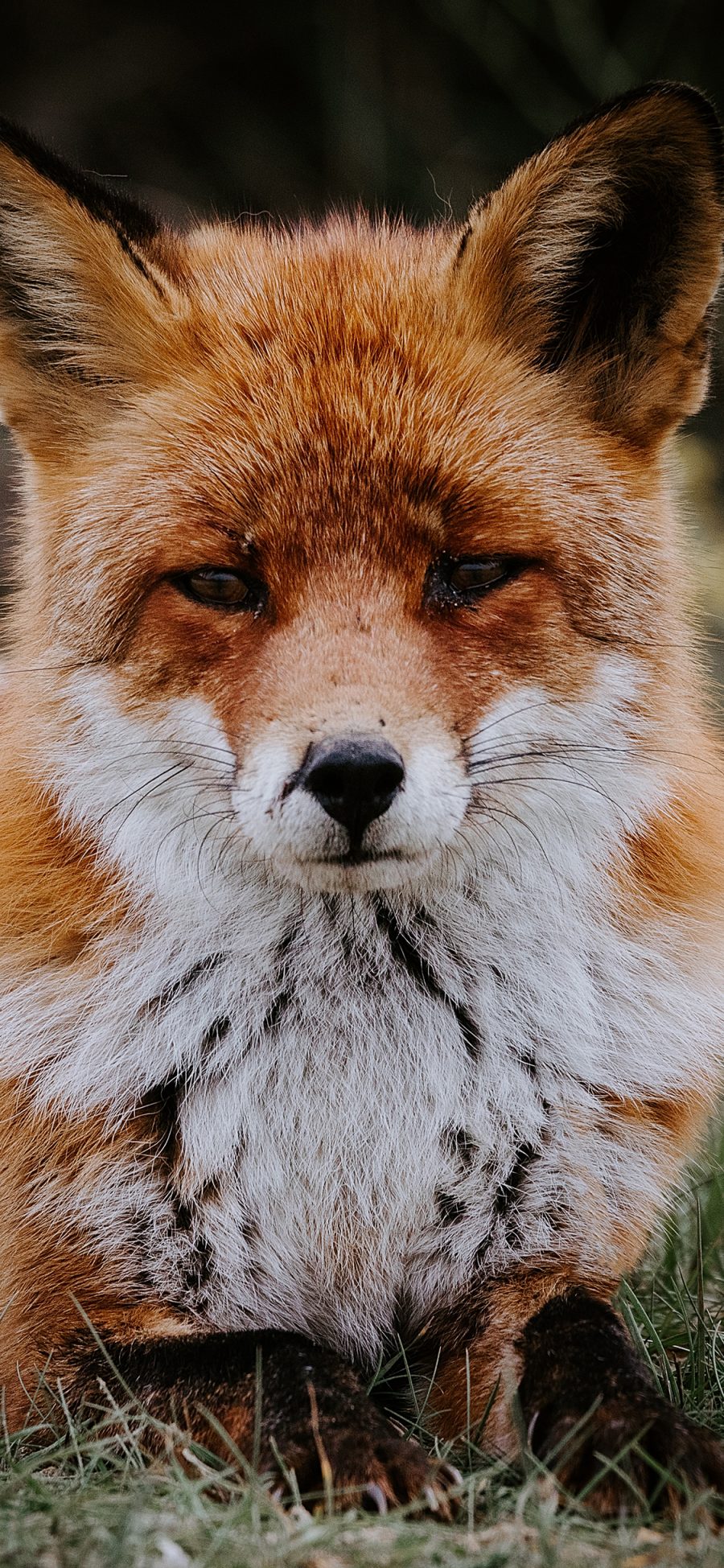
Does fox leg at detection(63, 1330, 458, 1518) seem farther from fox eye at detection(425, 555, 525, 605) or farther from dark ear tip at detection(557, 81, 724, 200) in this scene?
dark ear tip at detection(557, 81, 724, 200)

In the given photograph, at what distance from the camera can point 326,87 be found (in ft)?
22.9

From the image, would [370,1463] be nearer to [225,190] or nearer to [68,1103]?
[68,1103]

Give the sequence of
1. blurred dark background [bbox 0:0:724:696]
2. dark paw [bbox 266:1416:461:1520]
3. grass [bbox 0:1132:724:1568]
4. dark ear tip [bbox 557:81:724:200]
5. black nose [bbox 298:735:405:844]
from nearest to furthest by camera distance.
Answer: grass [bbox 0:1132:724:1568] < dark paw [bbox 266:1416:461:1520] < black nose [bbox 298:735:405:844] < dark ear tip [bbox 557:81:724:200] < blurred dark background [bbox 0:0:724:696]

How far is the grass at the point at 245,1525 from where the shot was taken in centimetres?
164

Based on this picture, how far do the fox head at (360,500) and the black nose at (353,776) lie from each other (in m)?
0.02

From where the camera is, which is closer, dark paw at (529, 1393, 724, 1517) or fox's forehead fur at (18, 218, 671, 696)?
dark paw at (529, 1393, 724, 1517)

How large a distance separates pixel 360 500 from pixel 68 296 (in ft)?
2.18

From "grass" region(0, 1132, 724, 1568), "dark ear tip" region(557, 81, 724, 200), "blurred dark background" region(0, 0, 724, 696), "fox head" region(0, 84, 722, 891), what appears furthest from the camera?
"blurred dark background" region(0, 0, 724, 696)

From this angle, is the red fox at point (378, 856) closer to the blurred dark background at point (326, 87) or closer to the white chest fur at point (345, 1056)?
the white chest fur at point (345, 1056)

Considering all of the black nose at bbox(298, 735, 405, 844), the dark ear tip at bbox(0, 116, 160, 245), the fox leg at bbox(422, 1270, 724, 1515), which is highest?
the dark ear tip at bbox(0, 116, 160, 245)

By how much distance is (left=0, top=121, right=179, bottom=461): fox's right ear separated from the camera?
2.40m

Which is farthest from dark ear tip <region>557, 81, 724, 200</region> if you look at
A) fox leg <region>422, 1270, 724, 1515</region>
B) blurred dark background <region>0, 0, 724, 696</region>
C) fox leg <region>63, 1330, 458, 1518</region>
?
blurred dark background <region>0, 0, 724, 696</region>

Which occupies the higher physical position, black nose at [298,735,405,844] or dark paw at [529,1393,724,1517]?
black nose at [298,735,405,844]

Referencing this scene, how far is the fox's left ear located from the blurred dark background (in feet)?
11.1
